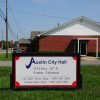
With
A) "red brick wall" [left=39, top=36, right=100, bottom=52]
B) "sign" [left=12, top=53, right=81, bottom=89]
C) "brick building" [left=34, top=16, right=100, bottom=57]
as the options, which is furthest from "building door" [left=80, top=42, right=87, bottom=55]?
"sign" [left=12, top=53, right=81, bottom=89]

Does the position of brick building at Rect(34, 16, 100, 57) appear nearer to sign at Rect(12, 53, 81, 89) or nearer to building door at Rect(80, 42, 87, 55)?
building door at Rect(80, 42, 87, 55)

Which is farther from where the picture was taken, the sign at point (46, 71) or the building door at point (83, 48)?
the building door at point (83, 48)

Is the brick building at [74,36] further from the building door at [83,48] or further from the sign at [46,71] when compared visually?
the sign at [46,71]

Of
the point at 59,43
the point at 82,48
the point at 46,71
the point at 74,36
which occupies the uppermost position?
the point at 74,36

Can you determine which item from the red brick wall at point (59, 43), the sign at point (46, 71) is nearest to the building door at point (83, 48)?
the red brick wall at point (59, 43)

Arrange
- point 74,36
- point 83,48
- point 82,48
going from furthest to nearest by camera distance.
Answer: point 82,48 → point 83,48 → point 74,36

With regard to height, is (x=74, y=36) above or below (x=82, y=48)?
above

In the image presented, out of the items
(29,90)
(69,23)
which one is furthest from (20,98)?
(69,23)

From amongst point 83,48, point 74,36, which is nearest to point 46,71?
point 74,36

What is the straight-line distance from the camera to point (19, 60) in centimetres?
1148

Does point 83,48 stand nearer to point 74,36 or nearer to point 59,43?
point 74,36

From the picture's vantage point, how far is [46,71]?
11531mm

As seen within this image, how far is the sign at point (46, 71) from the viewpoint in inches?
449

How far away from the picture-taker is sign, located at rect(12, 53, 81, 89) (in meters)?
11.4
